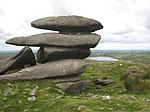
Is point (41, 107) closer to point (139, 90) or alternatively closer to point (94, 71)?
point (139, 90)

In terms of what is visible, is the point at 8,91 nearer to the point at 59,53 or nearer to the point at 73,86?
the point at 73,86

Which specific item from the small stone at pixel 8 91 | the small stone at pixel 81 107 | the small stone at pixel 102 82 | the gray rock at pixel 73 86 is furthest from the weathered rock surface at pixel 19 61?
the small stone at pixel 81 107

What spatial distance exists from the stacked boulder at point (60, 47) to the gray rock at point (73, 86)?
94 cm

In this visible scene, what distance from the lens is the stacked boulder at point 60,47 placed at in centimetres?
2611

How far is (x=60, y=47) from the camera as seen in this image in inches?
1070

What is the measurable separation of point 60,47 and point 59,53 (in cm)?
68

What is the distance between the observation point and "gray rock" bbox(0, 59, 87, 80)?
25.8 metres

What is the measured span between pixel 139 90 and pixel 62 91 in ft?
22.0

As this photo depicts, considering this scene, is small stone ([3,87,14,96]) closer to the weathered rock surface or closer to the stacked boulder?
the stacked boulder

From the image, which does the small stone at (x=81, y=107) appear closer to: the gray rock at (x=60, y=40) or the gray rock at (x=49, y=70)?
the gray rock at (x=49, y=70)

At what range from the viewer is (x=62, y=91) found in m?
24.2

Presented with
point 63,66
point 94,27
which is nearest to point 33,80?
point 63,66

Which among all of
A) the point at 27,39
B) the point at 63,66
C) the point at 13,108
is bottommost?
the point at 13,108

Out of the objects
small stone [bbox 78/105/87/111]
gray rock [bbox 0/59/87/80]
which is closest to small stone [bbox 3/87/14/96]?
gray rock [bbox 0/59/87/80]
